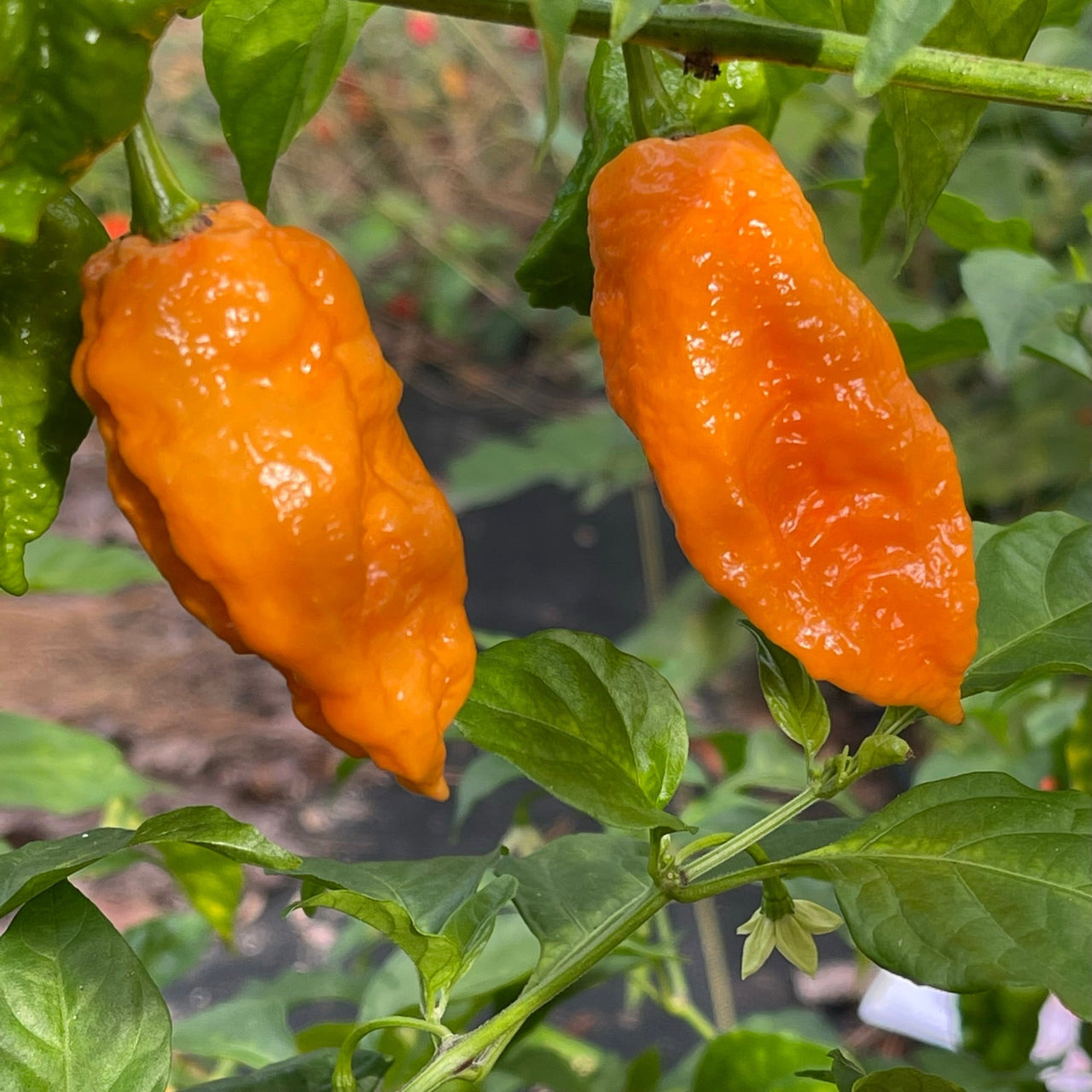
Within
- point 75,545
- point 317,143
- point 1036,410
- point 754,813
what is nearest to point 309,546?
point 754,813

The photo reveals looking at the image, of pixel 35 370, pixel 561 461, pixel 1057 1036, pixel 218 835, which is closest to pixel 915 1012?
pixel 1057 1036

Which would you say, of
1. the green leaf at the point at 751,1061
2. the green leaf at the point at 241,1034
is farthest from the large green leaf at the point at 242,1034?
the green leaf at the point at 751,1061

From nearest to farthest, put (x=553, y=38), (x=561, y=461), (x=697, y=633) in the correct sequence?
(x=553, y=38) → (x=697, y=633) → (x=561, y=461)

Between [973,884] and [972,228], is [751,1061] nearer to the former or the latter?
[973,884]

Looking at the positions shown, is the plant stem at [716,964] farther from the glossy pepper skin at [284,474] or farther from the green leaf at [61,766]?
the glossy pepper skin at [284,474]

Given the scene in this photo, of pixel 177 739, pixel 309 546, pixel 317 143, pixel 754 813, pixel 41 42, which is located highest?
pixel 41 42

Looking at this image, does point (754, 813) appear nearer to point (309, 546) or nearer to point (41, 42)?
point (309, 546)

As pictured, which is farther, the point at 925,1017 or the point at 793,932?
the point at 925,1017
